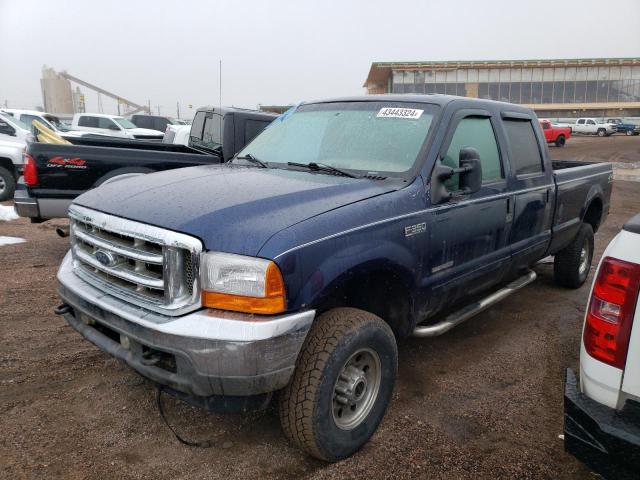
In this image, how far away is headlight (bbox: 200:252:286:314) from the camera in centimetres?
215

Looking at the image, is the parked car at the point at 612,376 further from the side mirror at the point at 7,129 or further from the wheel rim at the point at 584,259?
the side mirror at the point at 7,129

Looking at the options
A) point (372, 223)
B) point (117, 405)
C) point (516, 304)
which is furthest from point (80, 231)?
point (516, 304)

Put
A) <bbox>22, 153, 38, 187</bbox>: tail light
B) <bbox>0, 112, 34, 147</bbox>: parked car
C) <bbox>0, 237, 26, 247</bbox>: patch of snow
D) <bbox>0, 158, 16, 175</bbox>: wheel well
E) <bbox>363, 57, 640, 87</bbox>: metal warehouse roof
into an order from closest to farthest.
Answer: <bbox>22, 153, 38, 187</bbox>: tail light
<bbox>0, 237, 26, 247</bbox>: patch of snow
<bbox>0, 158, 16, 175</bbox>: wheel well
<bbox>0, 112, 34, 147</bbox>: parked car
<bbox>363, 57, 640, 87</bbox>: metal warehouse roof

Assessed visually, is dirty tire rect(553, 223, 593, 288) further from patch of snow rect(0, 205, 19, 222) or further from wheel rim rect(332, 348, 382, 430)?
patch of snow rect(0, 205, 19, 222)

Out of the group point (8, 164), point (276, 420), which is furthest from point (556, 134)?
point (276, 420)

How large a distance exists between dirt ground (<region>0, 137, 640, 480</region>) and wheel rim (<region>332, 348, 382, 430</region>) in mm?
216

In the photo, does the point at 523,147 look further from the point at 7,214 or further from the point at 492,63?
the point at 492,63

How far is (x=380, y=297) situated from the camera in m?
2.93

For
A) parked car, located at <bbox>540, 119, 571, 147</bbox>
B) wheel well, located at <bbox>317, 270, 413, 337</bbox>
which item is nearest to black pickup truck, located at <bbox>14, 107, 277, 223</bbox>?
wheel well, located at <bbox>317, 270, 413, 337</bbox>

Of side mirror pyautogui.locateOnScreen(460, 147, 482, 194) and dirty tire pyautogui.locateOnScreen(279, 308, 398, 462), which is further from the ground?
side mirror pyautogui.locateOnScreen(460, 147, 482, 194)

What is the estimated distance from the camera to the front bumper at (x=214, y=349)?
6.94 feet

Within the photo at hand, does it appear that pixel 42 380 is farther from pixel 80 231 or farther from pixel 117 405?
pixel 80 231

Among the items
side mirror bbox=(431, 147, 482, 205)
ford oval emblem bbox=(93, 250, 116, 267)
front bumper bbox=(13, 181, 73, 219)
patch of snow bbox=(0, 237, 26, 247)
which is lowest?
patch of snow bbox=(0, 237, 26, 247)

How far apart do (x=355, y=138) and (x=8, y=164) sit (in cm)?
945
